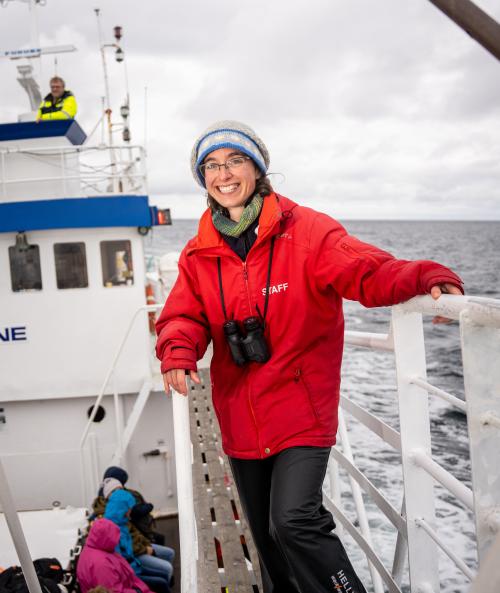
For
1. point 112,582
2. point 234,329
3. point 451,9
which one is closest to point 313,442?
point 234,329

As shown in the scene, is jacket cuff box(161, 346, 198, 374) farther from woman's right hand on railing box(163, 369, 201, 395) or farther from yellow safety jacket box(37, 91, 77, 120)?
yellow safety jacket box(37, 91, 77, 120)

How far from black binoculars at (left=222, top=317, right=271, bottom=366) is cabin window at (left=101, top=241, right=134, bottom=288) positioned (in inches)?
273

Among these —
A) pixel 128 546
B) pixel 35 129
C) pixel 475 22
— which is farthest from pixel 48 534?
pixel 475 22

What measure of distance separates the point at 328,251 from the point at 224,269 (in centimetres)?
39

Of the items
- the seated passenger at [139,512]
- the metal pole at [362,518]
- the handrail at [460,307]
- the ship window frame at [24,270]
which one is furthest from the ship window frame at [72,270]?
the handrail at [460,307]

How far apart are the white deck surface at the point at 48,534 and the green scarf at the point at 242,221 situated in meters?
5.46

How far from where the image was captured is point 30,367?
878 centimetres

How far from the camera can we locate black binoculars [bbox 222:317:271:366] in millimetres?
2137

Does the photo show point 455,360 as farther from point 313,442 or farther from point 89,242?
point 313,442

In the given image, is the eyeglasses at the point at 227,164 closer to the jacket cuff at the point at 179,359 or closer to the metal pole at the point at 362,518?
the jacket cuff at the point at 179,359

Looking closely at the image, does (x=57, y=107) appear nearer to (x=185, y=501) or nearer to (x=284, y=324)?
(x=284, y=324)

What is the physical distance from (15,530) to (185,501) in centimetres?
62

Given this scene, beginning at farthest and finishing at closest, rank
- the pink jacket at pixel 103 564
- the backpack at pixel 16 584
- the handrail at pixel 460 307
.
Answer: the pink jacket at pixel 103 564 < the backpack at pixel 16 584 < the handrail at pixel 460 307

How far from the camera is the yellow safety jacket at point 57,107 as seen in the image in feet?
29.3
